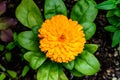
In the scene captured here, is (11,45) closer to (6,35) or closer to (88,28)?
(6,35)

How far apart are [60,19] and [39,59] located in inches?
9.6

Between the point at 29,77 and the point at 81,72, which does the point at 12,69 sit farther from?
the point at 81,72

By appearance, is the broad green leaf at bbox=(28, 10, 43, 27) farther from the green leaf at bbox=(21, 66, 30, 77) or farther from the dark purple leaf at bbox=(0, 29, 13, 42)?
the green leaf at bbox=(21, 66, 30, 77)

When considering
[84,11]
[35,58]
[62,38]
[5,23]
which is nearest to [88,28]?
[84,11]

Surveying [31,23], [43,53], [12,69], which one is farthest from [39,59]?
[12,69]

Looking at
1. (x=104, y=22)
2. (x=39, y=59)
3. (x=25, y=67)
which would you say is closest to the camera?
(x=39, y=59)

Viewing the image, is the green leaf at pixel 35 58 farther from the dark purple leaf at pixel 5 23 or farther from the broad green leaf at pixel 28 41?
the dark purple leaf at pixel 5 23

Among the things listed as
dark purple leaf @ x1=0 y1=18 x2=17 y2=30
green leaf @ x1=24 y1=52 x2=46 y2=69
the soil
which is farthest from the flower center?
the soil

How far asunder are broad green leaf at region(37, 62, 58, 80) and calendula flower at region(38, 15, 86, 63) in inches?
6.1

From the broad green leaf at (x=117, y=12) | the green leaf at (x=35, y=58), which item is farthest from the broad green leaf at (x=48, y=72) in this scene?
the broad green leaf at (x=117, y=12)

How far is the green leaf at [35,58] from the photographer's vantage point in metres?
1.76

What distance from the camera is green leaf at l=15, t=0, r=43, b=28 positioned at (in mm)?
1858

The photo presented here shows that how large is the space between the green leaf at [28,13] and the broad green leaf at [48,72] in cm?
23

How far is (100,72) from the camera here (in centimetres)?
205
